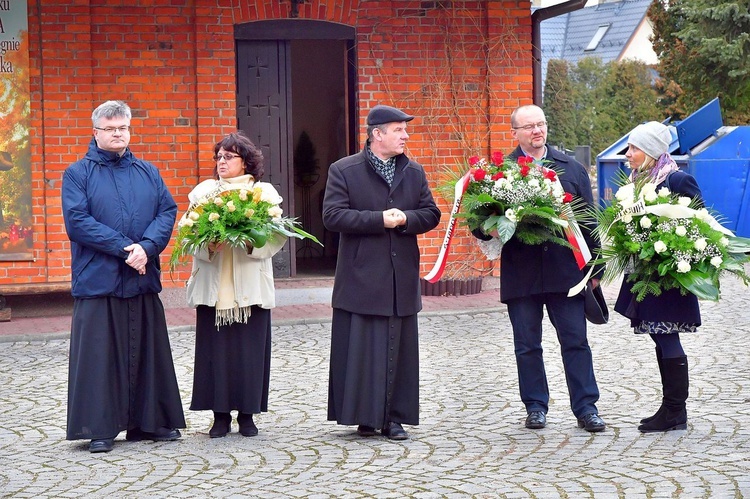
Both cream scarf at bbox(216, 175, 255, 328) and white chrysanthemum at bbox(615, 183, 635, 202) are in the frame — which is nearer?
white chrysanthemum at bbox(615, 183, 635, 202)

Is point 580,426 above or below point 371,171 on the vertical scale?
below

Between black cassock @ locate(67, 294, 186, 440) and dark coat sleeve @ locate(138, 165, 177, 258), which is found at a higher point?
dark coat sleeve @ locate(138, 165, 177, 258)

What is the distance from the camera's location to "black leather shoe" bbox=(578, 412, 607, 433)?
23.8 feet

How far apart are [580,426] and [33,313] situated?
25.4 feet

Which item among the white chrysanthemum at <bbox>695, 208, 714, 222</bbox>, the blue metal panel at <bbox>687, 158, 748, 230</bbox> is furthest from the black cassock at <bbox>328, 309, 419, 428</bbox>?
the blue metal panel at <bbox>687, 158, 748, 230</bbox>

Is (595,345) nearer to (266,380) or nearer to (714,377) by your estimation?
(714,377)

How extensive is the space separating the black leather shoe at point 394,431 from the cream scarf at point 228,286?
104 centimetres

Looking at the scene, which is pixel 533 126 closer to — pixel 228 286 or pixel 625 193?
pixel 625 193

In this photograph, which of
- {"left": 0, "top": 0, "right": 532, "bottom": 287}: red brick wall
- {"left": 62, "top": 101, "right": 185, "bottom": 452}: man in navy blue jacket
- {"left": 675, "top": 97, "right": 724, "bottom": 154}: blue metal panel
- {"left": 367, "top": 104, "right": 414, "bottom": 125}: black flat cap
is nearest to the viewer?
{"left": 62, "top": 101, "right": 185, "bottom": 452}: man in navy blue jacket

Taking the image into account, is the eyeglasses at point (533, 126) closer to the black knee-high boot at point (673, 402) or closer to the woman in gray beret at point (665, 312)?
the woman in gray beret at point (665, 312)

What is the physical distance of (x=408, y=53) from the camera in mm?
14977

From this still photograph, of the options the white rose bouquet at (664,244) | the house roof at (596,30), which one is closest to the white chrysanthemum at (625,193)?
the white rose bouquet at (664,244)

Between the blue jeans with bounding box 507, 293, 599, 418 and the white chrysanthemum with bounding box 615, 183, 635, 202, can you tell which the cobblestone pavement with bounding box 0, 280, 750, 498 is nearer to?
the blue jeans with bounding box 507, 293, 599, 418

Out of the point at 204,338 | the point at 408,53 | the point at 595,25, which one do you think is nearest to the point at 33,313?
the point at 408,53
